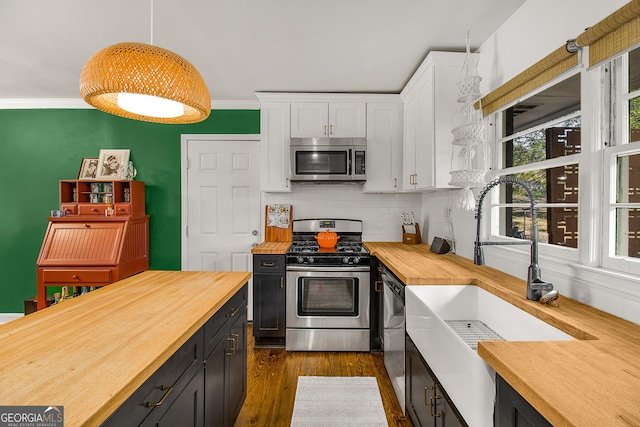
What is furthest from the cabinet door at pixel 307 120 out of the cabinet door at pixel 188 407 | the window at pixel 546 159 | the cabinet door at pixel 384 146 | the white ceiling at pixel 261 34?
the cabinet door at pixel 188 407

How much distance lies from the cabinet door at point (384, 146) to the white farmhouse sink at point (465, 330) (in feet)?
5.54

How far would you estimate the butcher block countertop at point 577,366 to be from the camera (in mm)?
684

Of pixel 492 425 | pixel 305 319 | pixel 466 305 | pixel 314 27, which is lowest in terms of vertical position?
pixel 305 319

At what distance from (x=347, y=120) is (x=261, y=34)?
1.34 meters

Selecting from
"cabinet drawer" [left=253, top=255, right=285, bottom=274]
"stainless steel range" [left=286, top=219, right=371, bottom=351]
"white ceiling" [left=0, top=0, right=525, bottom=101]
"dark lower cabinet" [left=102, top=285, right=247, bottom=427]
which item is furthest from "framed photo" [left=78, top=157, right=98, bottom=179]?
"dark lower cabinet" [left=102, top=285, right=247, bottom=427]

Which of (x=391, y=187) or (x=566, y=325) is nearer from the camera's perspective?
(x=566, y=325)

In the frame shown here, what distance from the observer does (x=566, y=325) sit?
46.1 inches

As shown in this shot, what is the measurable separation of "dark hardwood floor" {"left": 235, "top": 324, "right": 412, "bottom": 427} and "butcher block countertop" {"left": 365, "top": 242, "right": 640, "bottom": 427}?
1.23 metres

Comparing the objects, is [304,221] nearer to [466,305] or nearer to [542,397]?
[466,305]

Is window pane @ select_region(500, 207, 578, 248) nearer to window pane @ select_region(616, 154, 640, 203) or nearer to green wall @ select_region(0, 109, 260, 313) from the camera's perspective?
window pane @ select_region(616, 154, 640, 203)

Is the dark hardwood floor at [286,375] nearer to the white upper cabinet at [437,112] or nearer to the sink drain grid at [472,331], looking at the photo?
the sink drain grid at [472,331]

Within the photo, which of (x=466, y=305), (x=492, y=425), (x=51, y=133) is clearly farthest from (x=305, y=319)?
(x=51, y=133)

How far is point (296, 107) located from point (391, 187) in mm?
1308

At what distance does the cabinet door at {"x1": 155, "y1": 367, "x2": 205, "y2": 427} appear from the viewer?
108 cm
